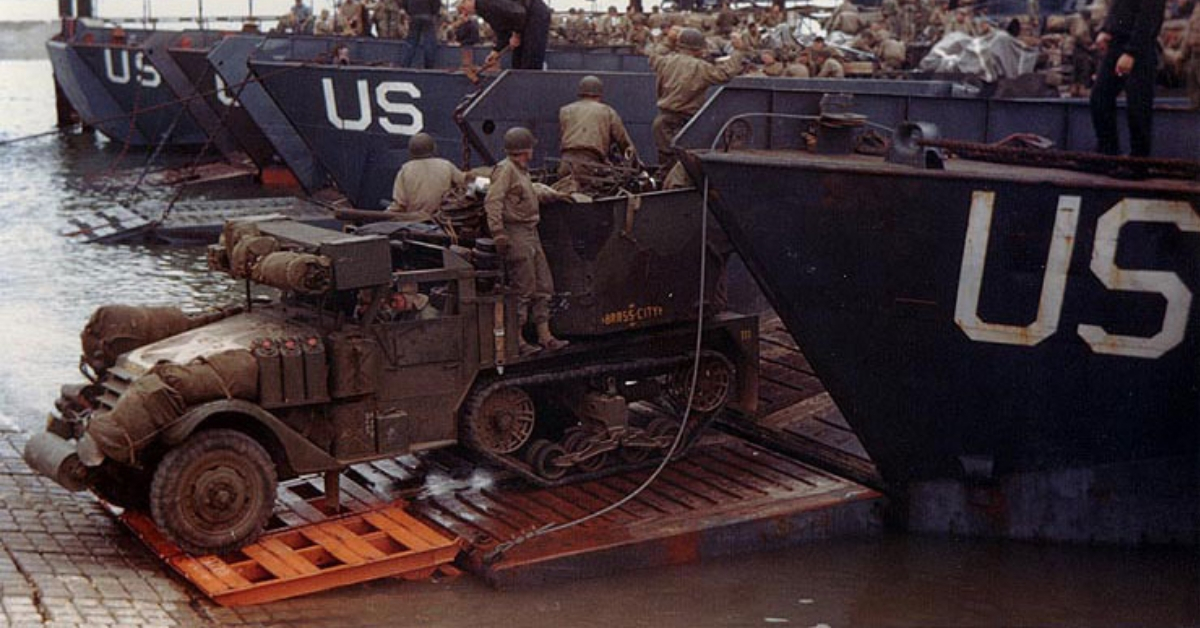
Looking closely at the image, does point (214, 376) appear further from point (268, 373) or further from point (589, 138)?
point (589, 138)

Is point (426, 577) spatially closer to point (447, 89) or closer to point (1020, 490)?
point (1020, 490)

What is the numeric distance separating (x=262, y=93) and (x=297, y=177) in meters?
1.43

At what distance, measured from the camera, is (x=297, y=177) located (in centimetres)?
2227

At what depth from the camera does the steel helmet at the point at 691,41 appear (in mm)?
11960

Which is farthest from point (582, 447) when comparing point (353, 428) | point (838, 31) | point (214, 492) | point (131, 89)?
point (131, 89)

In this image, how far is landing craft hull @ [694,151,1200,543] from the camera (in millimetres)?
8117

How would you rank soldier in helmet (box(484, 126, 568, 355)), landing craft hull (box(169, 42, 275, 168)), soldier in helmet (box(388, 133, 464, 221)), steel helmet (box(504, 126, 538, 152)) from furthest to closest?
landing craft hull (box(169, 42, 275, 168)) → soldier in helmet (box(388, 133, 464, 221)) → steel helmet (box(504, 126, 538, 152)) → soldier in helmet (box(484, 126, 568, 355))

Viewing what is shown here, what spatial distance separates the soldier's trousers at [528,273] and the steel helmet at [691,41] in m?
3.10

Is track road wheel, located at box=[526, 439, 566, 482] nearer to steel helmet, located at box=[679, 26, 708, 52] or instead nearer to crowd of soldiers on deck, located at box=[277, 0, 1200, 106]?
steel helmet, located at box=[679, 26, 708, 52]

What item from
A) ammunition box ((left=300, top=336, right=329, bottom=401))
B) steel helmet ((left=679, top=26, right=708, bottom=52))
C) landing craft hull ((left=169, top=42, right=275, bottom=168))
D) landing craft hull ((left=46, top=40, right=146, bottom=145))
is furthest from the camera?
landing craft hull ((left=46, top=40, right=146, bottom=145))

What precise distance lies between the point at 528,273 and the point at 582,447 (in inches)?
50.5

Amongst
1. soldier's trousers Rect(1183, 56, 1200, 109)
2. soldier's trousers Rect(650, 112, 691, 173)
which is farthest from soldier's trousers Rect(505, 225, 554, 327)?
soldier's trousers Rect(1183, 56, 1200, 109)

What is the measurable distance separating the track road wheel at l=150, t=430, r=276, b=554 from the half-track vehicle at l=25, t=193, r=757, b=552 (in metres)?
0.01

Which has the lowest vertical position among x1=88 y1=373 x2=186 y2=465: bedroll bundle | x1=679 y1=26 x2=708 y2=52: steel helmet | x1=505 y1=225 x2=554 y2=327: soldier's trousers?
x1=88 y1=373 x2=186 y2=465: bedroll bundle
